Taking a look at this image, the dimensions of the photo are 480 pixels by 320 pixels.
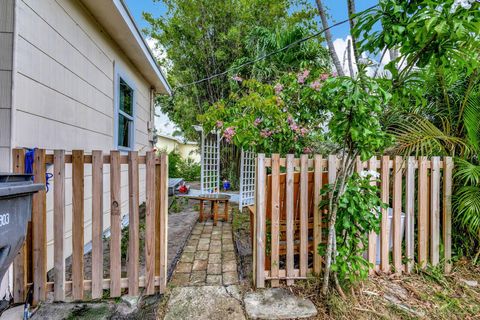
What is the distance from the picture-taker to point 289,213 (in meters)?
2.50

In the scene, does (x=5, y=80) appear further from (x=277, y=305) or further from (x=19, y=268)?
(x=277, y=305)

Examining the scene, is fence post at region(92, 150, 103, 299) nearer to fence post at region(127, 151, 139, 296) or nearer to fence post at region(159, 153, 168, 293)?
fence post at region(127, 151, 139, 296)

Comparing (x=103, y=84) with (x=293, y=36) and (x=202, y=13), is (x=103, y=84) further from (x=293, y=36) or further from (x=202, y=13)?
(x=202, y=13)

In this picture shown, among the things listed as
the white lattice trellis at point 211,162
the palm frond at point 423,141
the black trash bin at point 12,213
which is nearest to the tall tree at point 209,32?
the white lattice trellis at point 211,162

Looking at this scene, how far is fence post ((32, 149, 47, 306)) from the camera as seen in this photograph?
2104mm

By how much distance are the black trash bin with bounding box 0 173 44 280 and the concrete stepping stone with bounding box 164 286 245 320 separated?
113cm

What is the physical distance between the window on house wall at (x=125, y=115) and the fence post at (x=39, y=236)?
7.17 ft

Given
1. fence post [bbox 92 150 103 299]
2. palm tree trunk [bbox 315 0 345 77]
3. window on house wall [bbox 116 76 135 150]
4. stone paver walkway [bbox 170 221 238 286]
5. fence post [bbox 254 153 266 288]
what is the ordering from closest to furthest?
fence post [bbox 92 150 103 299] < fence post [bbox 254 153 266 288] < stone paver walkway [bbox 170 221 238 286] < window on house wall [bbox 116 76 135 150] < palm tree trunk [bbox 315 0 345 77]

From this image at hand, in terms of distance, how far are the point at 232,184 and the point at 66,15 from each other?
22.5 feet

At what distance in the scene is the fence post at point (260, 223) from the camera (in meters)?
2.41

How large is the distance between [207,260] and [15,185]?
2.10m

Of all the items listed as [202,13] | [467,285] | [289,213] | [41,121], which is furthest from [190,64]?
[467,285]

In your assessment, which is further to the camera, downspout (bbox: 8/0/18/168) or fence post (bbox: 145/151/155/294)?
fence post (bbox: 145/151/155/294)

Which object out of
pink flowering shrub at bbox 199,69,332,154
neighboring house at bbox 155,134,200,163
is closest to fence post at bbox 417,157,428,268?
pink flowering shrub at bbox 199,69,332,154
